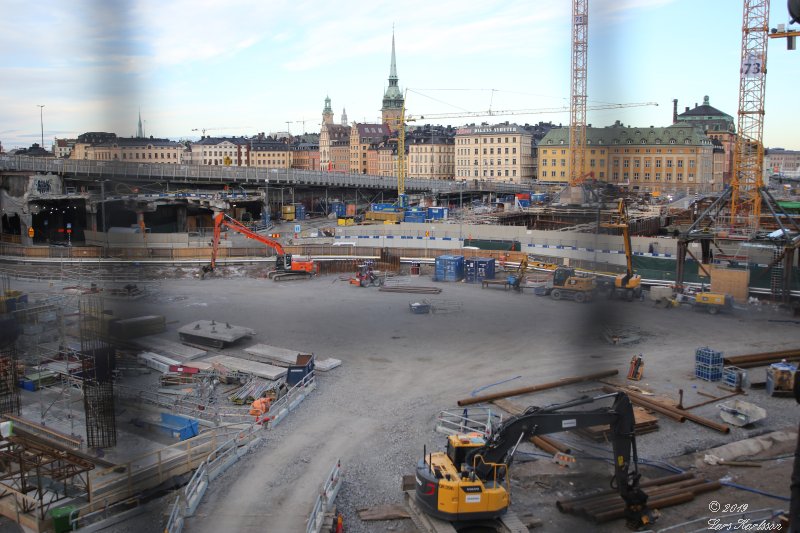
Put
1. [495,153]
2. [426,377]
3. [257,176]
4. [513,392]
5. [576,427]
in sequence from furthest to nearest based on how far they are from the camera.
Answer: [495,153] < [257,176] < [426,377] < [513,392] < [576,427]

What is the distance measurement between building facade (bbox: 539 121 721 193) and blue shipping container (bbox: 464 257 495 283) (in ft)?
15.3

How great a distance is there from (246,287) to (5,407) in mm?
9895

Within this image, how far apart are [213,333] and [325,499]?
714 centimetres

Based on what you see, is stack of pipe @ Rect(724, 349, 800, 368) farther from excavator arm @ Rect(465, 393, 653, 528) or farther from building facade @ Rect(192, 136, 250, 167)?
building facade @ Rect(192, 136, 250, 167)

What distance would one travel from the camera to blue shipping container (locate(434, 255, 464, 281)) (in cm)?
2031

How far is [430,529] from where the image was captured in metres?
6.30

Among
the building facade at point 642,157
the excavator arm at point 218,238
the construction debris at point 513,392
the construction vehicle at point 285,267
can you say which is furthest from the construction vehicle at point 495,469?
the excavator arm at point 218,238

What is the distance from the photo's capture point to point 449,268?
67.0 feet

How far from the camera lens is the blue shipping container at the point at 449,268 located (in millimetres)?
20312

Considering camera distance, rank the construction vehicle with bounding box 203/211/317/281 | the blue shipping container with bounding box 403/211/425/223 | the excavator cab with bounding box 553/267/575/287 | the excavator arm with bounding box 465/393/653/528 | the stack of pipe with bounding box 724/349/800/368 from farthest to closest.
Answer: the blue shipping container with bounding box 403/211/425/223 < the construction vehicle with bounding box 203/211/317/281 < the excavator cab with bounding box 553/267/575/287 < the stack of pipe with bounding box 724/349/800/368 < the excavator arm with bounding box 465/393/653/528

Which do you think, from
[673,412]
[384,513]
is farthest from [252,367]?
[673,412]

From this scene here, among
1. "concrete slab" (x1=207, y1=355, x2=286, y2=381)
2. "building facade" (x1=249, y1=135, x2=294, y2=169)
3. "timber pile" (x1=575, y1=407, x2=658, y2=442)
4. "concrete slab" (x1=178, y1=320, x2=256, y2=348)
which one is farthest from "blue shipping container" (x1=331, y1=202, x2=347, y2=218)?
"timber pile" (x1=575, y1=407, x2=658, y2=442)

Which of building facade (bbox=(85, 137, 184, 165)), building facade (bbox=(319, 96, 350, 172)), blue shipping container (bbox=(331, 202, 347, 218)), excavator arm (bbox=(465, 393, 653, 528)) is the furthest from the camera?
building facade (bbox=(319, 96, 350, 172))

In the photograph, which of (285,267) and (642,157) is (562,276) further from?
(285,267)
